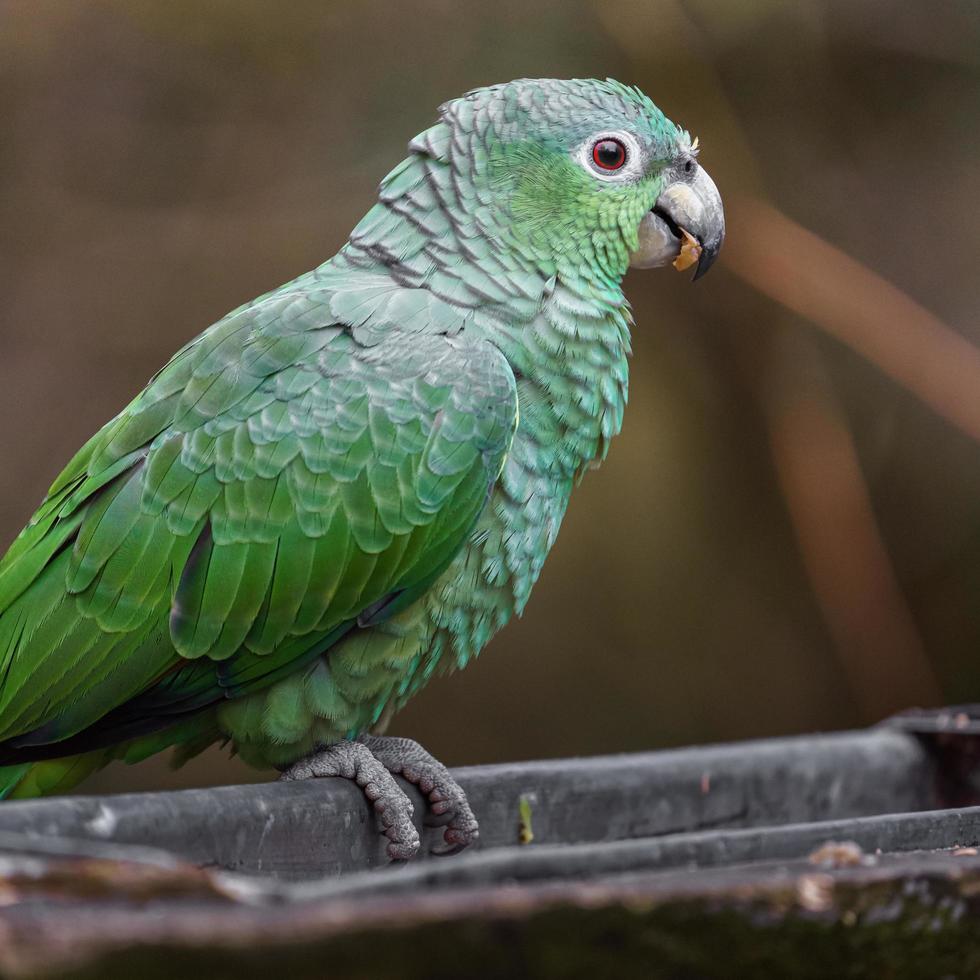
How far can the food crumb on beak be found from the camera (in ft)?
6.67

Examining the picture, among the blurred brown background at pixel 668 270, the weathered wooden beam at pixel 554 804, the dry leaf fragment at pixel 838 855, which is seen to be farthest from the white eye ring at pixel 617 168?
the blurred brown background at pixel 668 270

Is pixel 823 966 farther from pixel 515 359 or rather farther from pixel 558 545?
pixel 558 545

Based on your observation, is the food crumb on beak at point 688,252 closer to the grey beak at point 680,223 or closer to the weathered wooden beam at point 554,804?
the grey beak at point 680,223

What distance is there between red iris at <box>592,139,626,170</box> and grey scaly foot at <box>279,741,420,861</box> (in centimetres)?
101

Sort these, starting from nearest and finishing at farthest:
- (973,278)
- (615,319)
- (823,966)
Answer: (823,966) < (615,319) < (973,278)

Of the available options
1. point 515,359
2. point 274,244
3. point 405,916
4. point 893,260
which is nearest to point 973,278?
point 893,260

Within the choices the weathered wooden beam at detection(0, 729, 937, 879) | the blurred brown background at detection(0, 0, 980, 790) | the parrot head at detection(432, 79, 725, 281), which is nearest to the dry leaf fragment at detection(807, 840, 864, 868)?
the weathered wooden beam at detection(0, 729, 937, 879)

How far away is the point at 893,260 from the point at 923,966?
12.2 ft

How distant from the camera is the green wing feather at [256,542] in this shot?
164 centimetres

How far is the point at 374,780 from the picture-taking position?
1706 millimetres

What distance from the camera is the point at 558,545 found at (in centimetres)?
436

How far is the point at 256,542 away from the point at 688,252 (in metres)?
0.92

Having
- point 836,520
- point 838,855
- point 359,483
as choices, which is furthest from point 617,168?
point 836,520

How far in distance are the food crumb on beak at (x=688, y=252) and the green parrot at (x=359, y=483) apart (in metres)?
0.12
